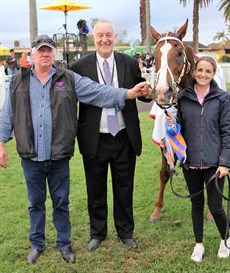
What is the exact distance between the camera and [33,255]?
4.02 meters

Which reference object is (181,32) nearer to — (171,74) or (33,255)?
(171,74)

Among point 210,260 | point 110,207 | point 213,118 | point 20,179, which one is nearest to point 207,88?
point 213,118

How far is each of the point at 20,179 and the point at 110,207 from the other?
1930 mm

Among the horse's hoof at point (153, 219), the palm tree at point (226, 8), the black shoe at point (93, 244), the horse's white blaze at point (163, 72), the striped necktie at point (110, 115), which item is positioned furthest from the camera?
the palm tree at point (226, 8)

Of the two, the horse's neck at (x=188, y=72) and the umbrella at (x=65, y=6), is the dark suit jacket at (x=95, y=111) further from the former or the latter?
the umbrella at (x=65, y=6)

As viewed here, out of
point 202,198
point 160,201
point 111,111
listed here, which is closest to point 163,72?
point 111,111

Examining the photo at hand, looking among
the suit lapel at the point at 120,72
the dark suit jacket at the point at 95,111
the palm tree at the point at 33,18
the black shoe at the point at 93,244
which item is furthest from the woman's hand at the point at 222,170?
the palm tree at the point at 33,18

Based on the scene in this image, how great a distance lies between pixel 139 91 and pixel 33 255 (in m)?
1.87

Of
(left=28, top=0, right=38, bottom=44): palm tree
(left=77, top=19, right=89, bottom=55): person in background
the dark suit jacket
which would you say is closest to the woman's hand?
the dark suit jacket

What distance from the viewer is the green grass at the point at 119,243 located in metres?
3.83

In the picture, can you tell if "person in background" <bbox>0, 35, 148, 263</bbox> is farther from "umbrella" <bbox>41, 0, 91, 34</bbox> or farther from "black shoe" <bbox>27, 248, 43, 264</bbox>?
"umbrella" <bbox>41, 0, 91, 34</bbox>

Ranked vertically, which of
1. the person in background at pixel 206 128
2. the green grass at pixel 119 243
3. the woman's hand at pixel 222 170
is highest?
the person in background at pixel 206 128

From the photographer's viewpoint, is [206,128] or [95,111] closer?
[206,128]

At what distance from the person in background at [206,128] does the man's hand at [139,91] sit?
1.01ft
